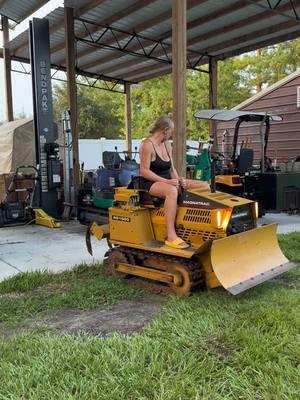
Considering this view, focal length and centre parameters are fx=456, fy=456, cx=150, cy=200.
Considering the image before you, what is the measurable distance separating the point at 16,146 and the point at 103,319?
829 cm

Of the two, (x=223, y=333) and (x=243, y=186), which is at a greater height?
(x=243, y=186)

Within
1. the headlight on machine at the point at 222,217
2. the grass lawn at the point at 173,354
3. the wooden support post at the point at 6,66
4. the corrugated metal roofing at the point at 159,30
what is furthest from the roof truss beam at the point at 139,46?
the grass lawn at the point at 173,354

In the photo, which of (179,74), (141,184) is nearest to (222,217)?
(141,184)

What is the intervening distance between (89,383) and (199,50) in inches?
434

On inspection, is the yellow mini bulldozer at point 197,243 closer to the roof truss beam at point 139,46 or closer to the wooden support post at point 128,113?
the roof truss beam at point 139,46

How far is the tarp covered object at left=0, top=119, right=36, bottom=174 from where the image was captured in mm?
10922

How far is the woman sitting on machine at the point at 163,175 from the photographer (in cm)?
410

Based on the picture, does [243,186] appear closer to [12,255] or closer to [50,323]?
[12,255]

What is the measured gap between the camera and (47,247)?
6344mm

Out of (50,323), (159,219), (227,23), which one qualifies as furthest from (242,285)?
(227,23)

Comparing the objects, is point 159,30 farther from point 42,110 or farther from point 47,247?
point 47,247

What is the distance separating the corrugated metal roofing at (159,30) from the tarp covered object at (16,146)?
8.27 feet

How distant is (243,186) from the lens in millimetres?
8242

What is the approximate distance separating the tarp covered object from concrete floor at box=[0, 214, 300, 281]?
3280mm
